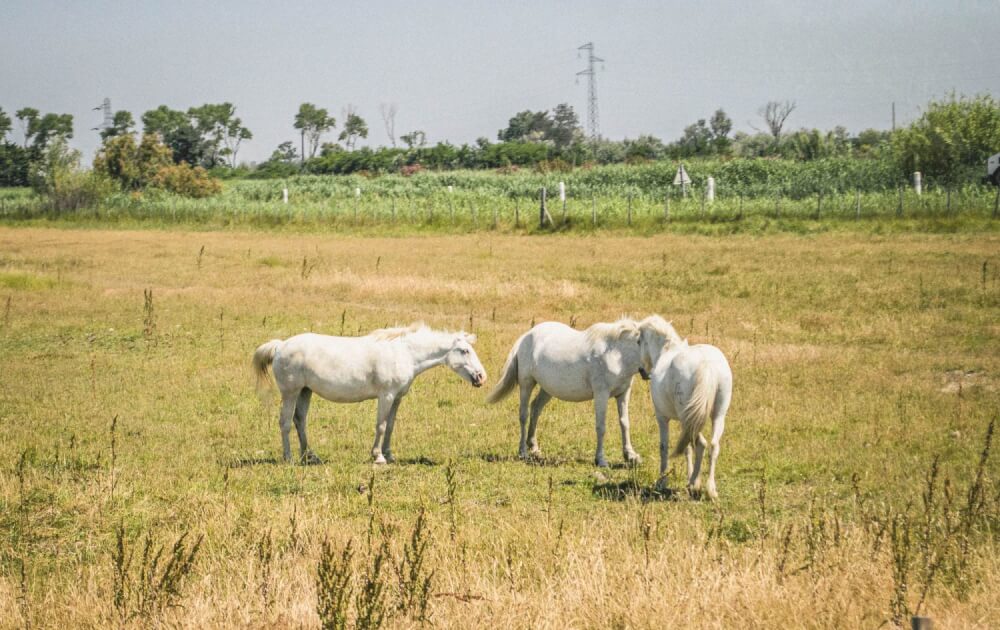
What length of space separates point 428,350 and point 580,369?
1.99 m

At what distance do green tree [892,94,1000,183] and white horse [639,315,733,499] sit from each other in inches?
2186

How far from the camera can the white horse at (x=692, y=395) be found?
9797 mm

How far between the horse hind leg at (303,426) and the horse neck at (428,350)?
146 cm

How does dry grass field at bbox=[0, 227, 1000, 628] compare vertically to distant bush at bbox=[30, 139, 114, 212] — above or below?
below

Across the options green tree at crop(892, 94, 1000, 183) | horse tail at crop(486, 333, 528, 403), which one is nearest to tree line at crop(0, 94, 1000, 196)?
green tree at crop(892, 94, 1000, 183)

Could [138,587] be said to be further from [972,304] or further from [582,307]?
[972,304]

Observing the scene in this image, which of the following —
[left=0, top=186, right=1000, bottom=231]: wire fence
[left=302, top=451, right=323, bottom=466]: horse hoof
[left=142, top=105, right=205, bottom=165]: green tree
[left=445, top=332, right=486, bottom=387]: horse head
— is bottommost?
[left=302, top=451, right=323, bottom=466]: horse hoof

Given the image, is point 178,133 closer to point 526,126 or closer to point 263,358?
point 526,126

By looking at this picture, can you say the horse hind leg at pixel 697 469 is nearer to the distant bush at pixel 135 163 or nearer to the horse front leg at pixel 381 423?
the horse front leg at pixel 381 423

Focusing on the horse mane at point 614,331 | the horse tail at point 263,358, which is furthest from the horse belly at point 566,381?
the horse tail at point 263,358

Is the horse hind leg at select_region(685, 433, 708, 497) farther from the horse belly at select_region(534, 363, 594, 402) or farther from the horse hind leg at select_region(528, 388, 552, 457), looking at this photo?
the horse hind leg at select_region(528, 388, 552, 457)

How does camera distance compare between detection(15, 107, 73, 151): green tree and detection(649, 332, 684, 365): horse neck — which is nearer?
detection(649, 332, 684, 365): horse neck

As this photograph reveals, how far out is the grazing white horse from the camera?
11969 mm

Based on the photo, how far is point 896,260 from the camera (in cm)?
2934
